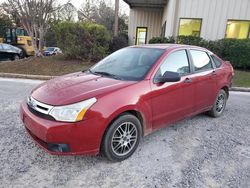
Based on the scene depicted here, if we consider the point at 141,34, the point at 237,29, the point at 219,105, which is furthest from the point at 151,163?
the point at 141,34

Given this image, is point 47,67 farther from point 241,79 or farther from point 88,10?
point 88,10

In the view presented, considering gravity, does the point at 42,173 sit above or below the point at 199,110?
below

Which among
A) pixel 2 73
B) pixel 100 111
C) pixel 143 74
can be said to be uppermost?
pixel 143 74

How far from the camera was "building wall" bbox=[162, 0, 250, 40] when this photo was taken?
10883mm

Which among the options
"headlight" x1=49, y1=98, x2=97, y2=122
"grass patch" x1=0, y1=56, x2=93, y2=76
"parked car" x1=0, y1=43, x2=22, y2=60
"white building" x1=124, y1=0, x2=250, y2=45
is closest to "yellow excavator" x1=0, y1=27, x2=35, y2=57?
"parked car" x1=0, y1=43, x2=22, y2=60

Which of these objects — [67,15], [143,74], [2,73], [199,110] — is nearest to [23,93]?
[2,73]

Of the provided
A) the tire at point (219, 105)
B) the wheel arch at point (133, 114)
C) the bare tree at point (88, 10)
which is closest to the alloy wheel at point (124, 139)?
the wheel arch at point (133, 114)

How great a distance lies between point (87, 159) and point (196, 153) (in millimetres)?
1575

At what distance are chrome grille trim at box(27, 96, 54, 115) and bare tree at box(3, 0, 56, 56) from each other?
9218 millimetres

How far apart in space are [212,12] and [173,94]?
9.40 meters

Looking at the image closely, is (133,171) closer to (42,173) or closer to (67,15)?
(42,173)

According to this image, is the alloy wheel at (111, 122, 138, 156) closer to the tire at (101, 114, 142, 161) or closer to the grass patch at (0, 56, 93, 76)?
the tire at (101, 114, 142, 161)

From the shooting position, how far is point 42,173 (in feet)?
8.67

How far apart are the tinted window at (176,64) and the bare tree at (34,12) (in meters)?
9.19
